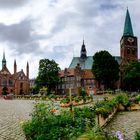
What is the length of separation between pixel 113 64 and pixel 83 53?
45017 millimetres

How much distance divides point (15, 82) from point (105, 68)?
164 ft

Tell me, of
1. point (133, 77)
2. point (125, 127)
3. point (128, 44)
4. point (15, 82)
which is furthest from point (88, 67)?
point (125, 127)

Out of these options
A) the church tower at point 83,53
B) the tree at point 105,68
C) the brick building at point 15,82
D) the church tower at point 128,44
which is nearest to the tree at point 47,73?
the tree at point 105,68

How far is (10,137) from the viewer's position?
12.7 m

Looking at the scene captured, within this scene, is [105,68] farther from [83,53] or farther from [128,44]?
[83,53]

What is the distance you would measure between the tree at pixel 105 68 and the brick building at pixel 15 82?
4593 cm

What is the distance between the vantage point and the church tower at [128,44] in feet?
391

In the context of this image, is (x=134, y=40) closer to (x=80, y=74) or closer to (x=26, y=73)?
(x=80, y=74)

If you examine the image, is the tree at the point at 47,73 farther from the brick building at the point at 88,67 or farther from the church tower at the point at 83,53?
the church tower at the point at 83,53

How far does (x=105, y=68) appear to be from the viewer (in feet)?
278

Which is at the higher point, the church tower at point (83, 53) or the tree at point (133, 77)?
the church tower at point (83, 53)

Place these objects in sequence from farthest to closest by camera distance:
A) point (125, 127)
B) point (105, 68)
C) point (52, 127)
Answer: point (105, 68) < point (125, 127) < point (52, 127)

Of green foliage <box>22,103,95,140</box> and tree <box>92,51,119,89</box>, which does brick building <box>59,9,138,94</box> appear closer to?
tree <box>92,51,119,89</box>

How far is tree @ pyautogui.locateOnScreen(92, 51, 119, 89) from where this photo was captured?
84.4 m
